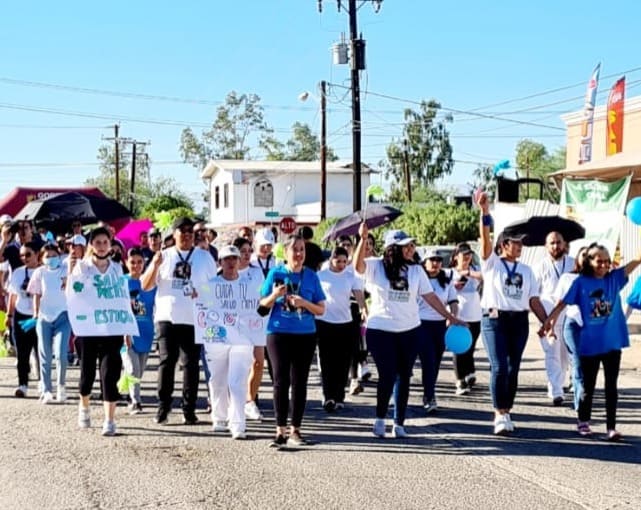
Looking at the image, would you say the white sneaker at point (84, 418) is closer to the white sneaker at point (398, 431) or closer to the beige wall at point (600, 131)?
the white sneaker at point (398, 431)

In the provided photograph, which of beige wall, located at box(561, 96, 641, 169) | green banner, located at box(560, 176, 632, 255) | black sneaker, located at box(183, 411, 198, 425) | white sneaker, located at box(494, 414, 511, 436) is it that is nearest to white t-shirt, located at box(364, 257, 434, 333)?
white sneaker, located at box(494, 414, 511, 436)

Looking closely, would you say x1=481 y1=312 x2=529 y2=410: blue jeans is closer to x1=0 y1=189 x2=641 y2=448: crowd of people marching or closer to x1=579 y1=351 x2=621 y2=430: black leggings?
x1=0 y1=189 x2=641 y2=448: crowd of people marching

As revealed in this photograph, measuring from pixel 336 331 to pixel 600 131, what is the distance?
2325 cm

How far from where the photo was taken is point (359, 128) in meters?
29.8

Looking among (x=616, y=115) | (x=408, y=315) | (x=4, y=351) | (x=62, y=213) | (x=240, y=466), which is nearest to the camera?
(x=240, y=466)

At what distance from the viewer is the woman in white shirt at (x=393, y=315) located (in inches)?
345

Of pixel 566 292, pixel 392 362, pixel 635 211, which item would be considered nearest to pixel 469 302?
pixel 635 211

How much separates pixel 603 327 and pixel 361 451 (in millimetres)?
2480

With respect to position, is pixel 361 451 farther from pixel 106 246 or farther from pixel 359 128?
pixel 359 128

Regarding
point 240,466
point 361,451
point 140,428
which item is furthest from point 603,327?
point 140,428

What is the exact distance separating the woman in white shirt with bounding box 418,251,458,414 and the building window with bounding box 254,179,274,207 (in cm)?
5135

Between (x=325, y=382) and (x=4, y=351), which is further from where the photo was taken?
(x=4, y=351)

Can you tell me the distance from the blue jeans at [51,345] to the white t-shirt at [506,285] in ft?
16.0

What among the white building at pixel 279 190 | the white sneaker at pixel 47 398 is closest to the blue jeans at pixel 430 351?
the white sneaker at pixel 47 398
